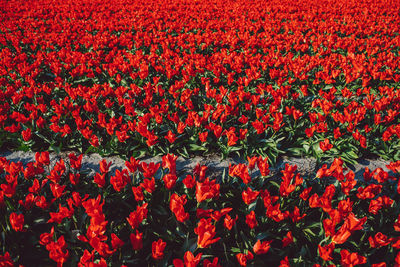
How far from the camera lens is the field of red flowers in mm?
2160

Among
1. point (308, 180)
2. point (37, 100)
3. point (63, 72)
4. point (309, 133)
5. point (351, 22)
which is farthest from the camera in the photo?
point (351, 22)

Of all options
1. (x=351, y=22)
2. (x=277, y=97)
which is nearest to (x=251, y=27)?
(x=351, y=22)

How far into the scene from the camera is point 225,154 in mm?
3562

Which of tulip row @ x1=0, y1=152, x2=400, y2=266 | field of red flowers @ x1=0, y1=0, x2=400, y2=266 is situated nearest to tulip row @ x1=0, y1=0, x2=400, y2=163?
field of red flowers @ x1=0, y1=0, x2=400, y2=266

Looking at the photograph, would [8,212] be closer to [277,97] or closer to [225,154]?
[225,154]

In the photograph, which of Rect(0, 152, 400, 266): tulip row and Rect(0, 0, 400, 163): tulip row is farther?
Rect(0, 0, 400, 163): tulip row

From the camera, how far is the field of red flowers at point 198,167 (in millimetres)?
2160

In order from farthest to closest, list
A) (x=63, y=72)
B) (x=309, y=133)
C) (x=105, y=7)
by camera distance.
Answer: (x=105, y=7) → (x=63, y=72) → (x=309, y=133)

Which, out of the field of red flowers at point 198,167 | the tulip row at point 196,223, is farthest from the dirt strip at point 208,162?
the tulip row at point 196,223

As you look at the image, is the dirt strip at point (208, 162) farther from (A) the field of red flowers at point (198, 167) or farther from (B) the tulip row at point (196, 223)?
(B) the tulip row at point (196, 223)

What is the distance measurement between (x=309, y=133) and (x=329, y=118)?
44.8 inches

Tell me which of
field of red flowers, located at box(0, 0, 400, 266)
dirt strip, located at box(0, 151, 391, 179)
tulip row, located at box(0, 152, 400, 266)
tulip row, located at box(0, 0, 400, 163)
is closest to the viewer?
tulip row, located at box(0, 152, 400, 266)

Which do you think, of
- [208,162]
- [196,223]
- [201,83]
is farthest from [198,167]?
[201,83]

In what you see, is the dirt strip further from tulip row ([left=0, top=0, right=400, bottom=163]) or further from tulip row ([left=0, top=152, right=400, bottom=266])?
tulip row ([left=0, top=152, right=400, bottom=266])
